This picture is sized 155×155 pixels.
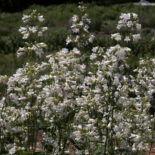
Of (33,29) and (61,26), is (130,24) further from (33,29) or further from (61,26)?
(61,26)

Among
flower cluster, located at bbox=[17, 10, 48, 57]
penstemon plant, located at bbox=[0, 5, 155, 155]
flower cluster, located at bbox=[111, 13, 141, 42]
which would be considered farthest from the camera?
flower cluster, located at bbox=[111, 13, 141, 42]

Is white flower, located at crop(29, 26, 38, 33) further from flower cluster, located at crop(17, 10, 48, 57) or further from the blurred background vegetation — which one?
the blurred background vegetation

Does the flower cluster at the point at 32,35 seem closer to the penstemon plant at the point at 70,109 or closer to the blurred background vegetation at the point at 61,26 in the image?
the penstemon plant at the point at 70,109

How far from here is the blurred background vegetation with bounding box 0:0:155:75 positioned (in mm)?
8508

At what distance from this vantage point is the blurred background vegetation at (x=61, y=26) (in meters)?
8.51

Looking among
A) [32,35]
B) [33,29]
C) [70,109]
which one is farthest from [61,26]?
[70,109]

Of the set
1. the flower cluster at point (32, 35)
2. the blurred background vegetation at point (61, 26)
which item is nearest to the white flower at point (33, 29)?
the flower cluster at point (32, 35)

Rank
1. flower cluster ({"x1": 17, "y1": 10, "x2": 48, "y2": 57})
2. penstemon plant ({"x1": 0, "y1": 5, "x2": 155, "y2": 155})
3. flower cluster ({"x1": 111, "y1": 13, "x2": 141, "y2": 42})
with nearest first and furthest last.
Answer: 1. penstemon plant ({"x1": 0, "y1": 5, "x2": 155, "y2": 155})
2. flower cluster ({"x1": 17, "y1": 10, "x2": 48, "y2": 57})
3. flower cluster ({"x1": 111, "y1": 13, "x2": 141, "y2": 42})

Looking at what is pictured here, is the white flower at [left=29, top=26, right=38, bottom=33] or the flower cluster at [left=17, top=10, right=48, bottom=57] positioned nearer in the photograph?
the flower cluster at [left=17, top=10, right=48, bottom=57]

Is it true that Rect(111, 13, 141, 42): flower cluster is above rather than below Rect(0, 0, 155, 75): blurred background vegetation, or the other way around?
above

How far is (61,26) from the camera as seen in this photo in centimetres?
1448

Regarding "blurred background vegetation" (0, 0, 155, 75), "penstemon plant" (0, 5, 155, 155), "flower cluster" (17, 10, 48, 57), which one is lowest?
"blurred background vegetation" (0, 0, 155, 75)

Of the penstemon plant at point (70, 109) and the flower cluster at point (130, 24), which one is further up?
the flower cluster at point (130, 24)

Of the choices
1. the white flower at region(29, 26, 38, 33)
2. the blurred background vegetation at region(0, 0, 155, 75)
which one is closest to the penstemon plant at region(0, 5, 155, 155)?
the white flower at region(29, 26, 38, 33)
